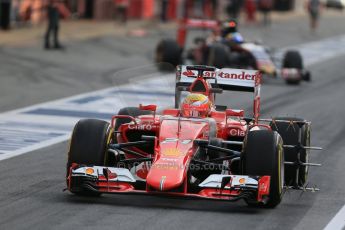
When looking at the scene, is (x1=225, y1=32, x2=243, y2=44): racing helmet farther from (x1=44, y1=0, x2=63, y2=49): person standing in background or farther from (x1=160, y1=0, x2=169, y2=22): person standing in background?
(x1=160, y1=0, x2=169, y2=22): person standing in background

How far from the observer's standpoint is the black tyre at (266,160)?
Answer: 505 inches

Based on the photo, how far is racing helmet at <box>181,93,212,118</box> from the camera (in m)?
14.0

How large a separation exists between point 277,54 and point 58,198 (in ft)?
93.0

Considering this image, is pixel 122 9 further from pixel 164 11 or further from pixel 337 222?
pixel 337 222

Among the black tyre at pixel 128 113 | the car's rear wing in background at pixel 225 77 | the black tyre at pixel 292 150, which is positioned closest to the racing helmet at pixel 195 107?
the car's rear wing in background at pixel 225 77

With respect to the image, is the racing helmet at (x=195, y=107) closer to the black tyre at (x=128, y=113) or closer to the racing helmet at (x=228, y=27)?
the black tyre at (x=128, y=113)

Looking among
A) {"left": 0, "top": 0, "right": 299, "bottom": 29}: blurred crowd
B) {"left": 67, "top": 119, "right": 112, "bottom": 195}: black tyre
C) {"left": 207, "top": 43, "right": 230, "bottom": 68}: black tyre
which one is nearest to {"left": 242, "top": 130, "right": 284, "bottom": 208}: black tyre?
{"left": 67, "top": 119, "right": 112, "bottom": 195}: black tyre

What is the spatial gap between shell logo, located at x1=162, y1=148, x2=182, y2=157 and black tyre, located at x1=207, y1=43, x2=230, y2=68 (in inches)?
615

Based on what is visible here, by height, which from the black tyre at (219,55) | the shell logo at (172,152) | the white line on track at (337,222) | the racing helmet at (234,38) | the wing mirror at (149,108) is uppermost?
the wing mirror at (149,108)

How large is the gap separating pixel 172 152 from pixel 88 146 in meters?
0.97

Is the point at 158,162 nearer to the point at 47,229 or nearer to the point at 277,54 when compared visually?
the point at 47,229

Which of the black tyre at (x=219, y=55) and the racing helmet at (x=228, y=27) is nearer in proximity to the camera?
the black tyre at (x=219, y=55)

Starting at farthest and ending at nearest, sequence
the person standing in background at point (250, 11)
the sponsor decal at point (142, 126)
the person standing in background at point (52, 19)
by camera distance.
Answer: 1. the person standing in background at point (250, 11)
2. the person standing in background at point (52, 19)
3. the sponsor decal at point (142, 126)

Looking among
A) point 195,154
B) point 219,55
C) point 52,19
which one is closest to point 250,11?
point 52,19
